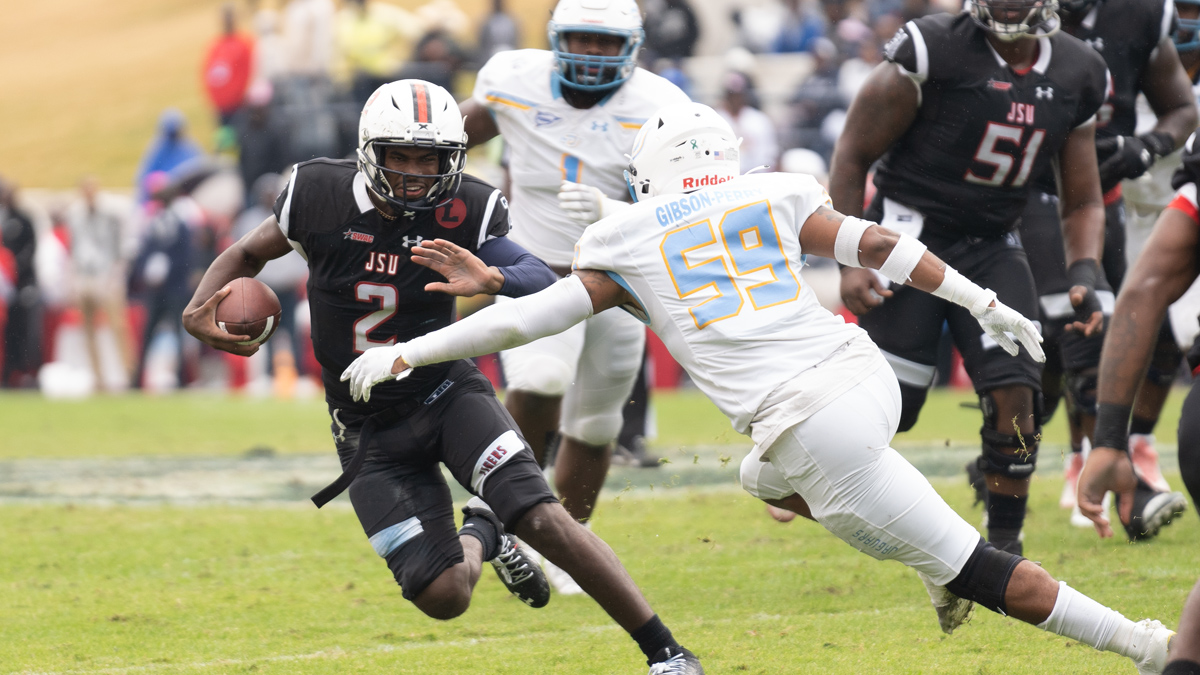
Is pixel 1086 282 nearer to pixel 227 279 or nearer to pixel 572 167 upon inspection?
pixel 572 167

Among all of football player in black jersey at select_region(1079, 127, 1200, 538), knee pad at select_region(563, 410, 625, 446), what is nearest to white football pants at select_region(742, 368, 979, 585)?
football player in black jersey at select_region(1079, 127, 1200, 538)

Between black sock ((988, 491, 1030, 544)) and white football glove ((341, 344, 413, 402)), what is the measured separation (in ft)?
7.71

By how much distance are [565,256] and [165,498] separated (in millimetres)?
3303

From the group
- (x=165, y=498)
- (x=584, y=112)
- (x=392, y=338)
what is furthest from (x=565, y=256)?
(x=165, y=498)

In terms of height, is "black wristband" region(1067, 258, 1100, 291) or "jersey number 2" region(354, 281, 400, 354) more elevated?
"jersey number 2" region(354, 281, 400, 354)

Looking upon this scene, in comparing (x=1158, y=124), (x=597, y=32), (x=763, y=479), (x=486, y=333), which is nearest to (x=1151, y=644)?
(x=763, y=479)

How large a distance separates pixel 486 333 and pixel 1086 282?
2.38m

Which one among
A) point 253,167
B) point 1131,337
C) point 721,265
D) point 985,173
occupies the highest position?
point 1131,337

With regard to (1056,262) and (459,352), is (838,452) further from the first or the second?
(1056,262)

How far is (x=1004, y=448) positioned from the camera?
4848 millimetres

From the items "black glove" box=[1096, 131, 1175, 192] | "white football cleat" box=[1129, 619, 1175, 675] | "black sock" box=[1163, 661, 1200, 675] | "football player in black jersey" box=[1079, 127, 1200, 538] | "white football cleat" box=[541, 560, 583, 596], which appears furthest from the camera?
"black glove" box=[1096, 131, 1175, 192]

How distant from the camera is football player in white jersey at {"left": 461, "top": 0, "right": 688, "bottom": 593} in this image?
17.1ft

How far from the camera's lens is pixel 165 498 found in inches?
298

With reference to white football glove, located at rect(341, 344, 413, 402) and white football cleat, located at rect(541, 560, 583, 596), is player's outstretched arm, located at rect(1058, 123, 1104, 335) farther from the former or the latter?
white football glove, located at rect(341, 344, 413, 402)
